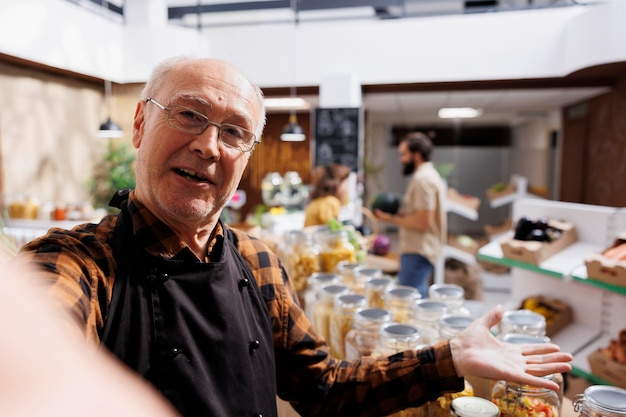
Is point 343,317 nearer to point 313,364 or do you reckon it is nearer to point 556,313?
point 313,364

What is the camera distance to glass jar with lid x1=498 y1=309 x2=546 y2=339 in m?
1.36

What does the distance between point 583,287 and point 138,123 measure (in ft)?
9.32

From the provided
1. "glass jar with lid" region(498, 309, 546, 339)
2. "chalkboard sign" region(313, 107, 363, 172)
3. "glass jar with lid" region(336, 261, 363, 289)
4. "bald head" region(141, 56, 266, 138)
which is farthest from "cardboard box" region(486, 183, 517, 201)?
"bald head" region(141, 56, 266, 138)

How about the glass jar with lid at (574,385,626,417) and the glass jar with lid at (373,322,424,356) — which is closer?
the glass jar with lid at (574,385,626,417)

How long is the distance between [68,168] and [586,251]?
6.89 m

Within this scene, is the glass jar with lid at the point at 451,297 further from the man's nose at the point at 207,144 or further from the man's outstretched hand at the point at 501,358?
the man's nose at the point at 207,144

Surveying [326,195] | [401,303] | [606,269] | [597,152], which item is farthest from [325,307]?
[597,152]

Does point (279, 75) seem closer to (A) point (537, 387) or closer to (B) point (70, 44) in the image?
(B) point (70, 44)

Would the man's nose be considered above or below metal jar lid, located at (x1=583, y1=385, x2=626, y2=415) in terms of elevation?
→ above

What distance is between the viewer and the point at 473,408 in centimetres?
100

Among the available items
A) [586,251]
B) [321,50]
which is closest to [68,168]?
[321,50]

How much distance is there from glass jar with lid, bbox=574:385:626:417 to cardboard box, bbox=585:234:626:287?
4.48ft

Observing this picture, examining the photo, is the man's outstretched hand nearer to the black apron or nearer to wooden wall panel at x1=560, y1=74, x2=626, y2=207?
the black apron

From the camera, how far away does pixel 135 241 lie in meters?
0.97
